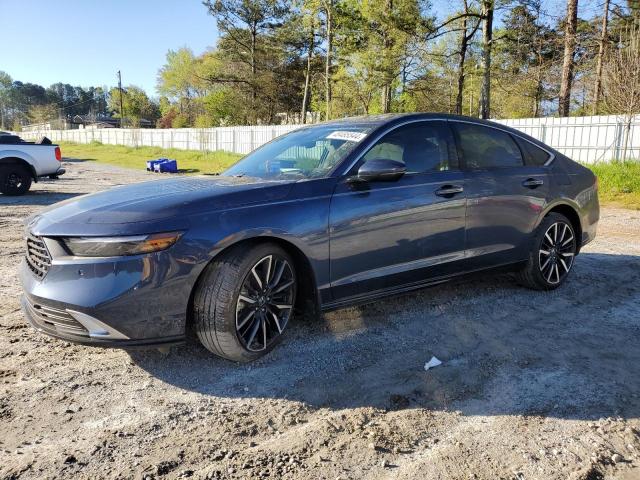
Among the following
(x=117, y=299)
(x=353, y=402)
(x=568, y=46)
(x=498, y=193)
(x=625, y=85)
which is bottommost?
(x=353, y=402)

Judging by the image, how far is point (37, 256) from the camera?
3.00 meters

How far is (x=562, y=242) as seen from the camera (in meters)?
4.95

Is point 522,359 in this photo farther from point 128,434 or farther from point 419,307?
point 128,434

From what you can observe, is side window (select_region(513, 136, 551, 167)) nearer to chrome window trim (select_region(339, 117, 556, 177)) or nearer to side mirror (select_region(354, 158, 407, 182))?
chrome window trim (select_region(339, 117, 556, 177))

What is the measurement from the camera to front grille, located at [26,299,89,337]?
2.74 metres

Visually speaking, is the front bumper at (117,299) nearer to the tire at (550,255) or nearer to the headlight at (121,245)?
the headlight at (121,245)

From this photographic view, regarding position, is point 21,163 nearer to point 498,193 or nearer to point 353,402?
point 498,193

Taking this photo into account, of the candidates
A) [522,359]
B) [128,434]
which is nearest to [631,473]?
[522,359]

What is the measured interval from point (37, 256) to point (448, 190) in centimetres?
295

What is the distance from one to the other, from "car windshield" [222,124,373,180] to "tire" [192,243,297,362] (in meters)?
0.73

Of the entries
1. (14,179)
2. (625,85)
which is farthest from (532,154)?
(14,179)

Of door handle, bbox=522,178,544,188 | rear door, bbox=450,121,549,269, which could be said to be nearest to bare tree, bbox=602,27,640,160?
rear door, bbox=450,121,549,269

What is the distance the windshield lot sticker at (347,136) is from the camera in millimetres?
3761

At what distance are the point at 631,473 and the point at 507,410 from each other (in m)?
0.64
